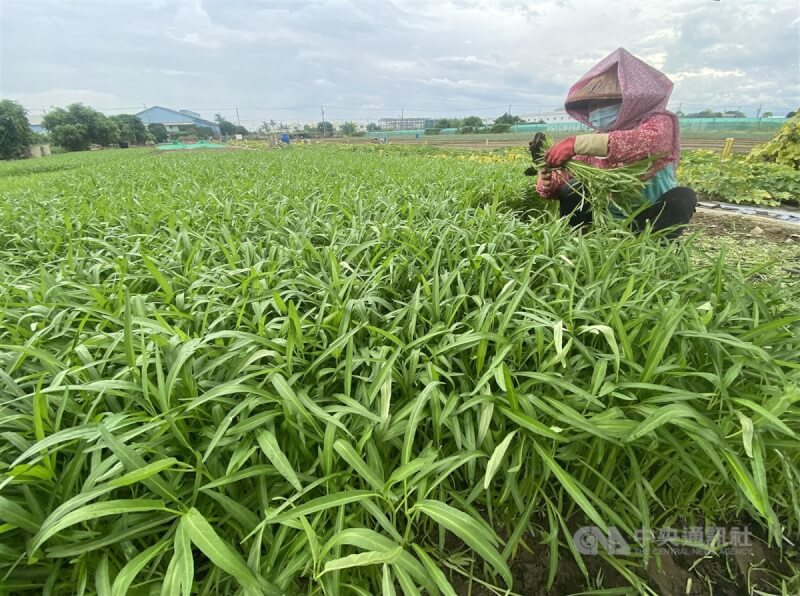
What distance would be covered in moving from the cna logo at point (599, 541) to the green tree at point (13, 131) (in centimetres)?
4263

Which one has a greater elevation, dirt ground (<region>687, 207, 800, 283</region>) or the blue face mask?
the blue face mask

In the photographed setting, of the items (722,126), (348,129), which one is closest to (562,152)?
(722,126)

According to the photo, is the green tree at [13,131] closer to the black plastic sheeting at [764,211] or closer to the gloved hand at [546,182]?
the gloved hand at [546,182]

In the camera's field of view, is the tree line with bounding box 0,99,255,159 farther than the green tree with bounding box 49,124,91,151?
No

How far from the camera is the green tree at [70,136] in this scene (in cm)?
→ 3528

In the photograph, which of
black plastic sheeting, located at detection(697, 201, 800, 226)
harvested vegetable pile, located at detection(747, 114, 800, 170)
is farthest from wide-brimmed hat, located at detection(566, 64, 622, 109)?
harvested vegetable pile, located at detection(747, 114, 800, 170)

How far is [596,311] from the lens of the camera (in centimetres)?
119

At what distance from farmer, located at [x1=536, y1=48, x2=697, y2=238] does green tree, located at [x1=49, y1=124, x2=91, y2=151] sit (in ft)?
159

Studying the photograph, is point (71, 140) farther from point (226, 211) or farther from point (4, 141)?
point (226, 211)

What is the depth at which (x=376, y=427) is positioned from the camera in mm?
909

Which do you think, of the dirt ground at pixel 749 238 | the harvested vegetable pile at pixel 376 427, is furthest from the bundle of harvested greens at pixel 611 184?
the dirt ground at pixel 749 238

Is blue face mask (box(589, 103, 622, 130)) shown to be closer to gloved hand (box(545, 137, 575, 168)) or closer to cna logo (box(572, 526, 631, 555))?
gloved hand (box(545, 137, 575, 168))

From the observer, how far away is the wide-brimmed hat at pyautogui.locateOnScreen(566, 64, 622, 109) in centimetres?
248

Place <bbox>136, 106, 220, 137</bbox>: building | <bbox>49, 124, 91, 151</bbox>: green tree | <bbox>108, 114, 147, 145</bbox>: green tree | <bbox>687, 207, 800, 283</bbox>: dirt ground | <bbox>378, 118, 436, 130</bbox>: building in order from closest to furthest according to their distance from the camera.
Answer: <bbox>687, 207, 800, 283</bbox>: dirt ground
<bbox>49, 124, 91, 151</bbox>: green tree
<bbox>108, 114, 147, 145</bbox>: green tree
<bbox>378, 118, 436, 130</bbox>: building
<bbox>136, 106, 220, 137</bbox>: building
